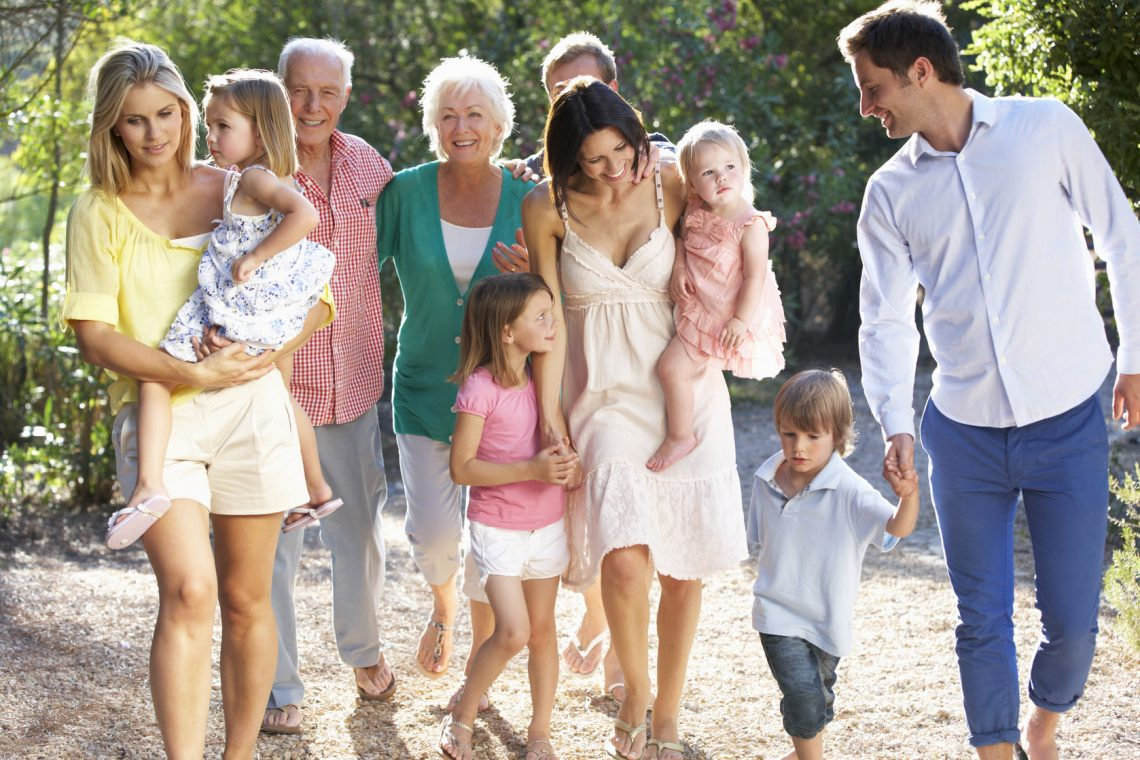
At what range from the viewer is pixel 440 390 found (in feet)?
13.8

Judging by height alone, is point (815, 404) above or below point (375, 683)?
above

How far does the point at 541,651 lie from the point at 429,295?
1.17m

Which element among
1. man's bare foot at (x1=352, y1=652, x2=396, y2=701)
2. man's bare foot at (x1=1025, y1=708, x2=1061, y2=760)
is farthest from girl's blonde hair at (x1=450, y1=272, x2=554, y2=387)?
man's bare foot at (x1=1025, y1=708, x2=1061, y2=760)

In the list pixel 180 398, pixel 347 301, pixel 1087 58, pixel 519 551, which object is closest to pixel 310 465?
pixel 180 398

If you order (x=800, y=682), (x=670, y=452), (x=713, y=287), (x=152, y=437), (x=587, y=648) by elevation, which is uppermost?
(x=713, y=287)

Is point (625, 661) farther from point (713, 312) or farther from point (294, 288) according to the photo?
point (294, 288)

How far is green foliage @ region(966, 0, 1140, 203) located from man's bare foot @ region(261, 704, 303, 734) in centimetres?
315

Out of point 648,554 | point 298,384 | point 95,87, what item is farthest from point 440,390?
point 95,87

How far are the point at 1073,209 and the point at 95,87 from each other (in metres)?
2.35

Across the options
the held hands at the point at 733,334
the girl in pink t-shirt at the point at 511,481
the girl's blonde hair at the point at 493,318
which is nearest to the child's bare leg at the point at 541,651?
the girl in pink t-shirt at the point at 511,481

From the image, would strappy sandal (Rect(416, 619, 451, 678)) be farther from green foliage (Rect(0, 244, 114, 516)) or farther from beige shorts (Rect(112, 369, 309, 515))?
green foliage (Rect(0, 244, 114, 516))

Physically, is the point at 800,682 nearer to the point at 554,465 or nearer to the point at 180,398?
the point at 554,465

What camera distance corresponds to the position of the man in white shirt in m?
3.14

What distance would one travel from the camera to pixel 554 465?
363 cm
